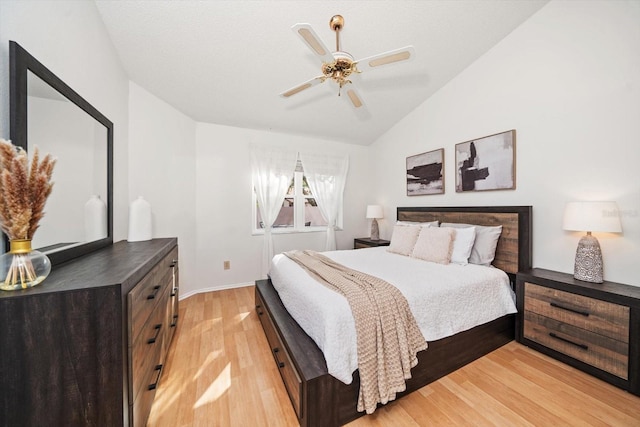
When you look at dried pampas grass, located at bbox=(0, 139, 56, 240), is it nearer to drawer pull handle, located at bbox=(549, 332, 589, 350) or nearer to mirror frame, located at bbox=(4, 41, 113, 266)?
mirror frame, located at bbox=(4, 41, 113, 266)

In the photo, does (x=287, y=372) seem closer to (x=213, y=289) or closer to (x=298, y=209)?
(x=213, y=289)

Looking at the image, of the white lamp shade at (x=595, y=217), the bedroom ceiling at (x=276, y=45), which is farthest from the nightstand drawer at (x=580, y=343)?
the bedroom ceiling at (x=276, y=45)

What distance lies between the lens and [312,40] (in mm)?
1480

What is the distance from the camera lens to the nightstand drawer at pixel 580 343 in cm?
162

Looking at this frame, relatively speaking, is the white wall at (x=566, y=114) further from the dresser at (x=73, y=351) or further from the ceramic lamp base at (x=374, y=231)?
the dresser at (x=73, y=351)

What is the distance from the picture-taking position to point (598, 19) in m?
1.94

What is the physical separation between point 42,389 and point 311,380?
108 cm

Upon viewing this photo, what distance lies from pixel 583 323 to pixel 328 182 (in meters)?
3.26

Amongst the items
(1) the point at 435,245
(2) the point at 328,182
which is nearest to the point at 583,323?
(1) the point at 435,245

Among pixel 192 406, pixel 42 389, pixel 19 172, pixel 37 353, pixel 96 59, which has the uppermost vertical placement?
pixel 96 59

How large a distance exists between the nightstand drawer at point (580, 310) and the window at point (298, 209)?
2.84m

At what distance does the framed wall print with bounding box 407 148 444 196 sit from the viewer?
324 centimetres

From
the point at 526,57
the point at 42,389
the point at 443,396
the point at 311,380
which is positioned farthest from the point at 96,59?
the point at 526,57

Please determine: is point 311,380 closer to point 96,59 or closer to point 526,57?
point 96,59
